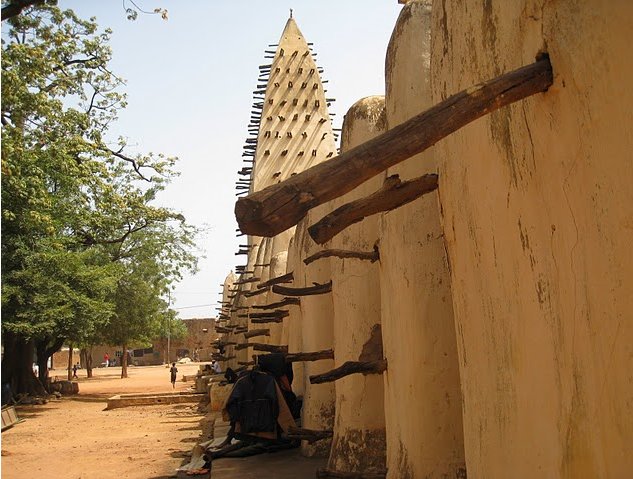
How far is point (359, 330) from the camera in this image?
5.58 meters

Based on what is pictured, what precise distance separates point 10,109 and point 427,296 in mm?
13187

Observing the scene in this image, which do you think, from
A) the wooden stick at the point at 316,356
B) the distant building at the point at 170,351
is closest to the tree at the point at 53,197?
the wooden stick at the point at 316,356

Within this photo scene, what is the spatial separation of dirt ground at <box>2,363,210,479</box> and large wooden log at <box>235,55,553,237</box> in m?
8.08

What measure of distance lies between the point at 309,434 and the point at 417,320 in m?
2.58

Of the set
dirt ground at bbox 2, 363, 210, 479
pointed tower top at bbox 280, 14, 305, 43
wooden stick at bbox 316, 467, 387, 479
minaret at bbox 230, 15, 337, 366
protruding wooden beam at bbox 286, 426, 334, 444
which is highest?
pointed tower top at bbox 280, 14, 305, 43

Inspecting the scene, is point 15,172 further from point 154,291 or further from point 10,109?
point 154,291

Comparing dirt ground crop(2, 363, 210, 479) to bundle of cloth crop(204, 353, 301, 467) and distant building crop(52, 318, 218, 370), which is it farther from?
distant building crop(52, 318, 218, 370)

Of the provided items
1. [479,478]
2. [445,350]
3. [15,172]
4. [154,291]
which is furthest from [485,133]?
[154,291]

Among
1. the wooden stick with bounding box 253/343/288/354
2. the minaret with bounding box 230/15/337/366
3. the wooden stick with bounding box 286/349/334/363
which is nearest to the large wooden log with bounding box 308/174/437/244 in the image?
the wooden stick with bounding box 286/349/334/363

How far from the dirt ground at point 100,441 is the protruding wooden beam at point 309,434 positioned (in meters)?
3.58

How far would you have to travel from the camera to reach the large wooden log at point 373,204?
2.64m

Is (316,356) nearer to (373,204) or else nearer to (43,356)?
(373,204)

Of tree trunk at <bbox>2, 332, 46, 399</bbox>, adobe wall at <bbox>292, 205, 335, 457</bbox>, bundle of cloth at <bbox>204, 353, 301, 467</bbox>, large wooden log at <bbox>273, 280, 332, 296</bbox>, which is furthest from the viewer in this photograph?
tree trunk at <bbox>2, 332, 46, 399</bbox>

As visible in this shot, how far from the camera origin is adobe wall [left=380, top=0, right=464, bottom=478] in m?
4.15
